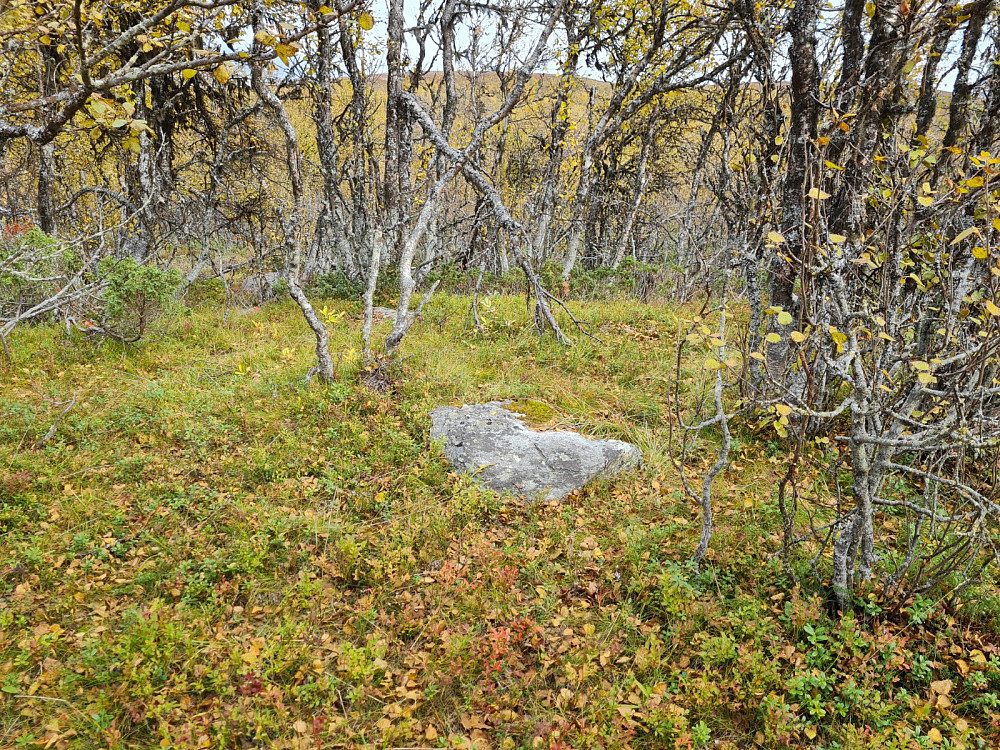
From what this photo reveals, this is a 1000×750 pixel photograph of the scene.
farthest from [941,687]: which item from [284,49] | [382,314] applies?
[382,314]

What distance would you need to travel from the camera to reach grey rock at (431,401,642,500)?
5.35 meters

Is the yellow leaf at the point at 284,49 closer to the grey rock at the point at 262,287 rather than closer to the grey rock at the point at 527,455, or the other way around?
the grey rock at the point at 527,455

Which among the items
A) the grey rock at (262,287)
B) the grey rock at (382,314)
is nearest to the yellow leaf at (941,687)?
the grey rock at (382,314)

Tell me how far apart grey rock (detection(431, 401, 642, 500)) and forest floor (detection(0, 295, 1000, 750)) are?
199 millimetres

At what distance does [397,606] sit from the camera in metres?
4.08

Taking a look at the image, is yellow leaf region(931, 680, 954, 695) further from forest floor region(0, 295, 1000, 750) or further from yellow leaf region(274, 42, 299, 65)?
yellow leaf region(274, 42, 299, 65)

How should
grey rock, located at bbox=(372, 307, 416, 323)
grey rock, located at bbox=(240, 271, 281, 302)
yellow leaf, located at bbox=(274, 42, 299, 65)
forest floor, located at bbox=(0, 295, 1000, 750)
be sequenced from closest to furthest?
yellow leaf, located at bbox=(274, 42, 299, 65)
forest floor, located at bbox=(0, 295, 1000, 750)
grey rock, located at bbox=(372, 307, 416, 323)
grey rock, located at bbox=(240, 271, 281, 302)

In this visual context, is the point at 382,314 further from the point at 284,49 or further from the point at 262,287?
the point at 284,49

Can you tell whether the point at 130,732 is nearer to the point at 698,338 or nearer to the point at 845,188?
the point at 698,338

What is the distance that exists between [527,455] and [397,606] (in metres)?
2.14

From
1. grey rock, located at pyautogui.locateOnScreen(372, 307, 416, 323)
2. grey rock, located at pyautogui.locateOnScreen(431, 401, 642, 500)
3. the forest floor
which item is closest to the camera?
the forest floor

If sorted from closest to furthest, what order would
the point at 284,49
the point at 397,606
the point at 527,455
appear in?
the point at 284,49 < the point at 397,606 < the point at 527,455

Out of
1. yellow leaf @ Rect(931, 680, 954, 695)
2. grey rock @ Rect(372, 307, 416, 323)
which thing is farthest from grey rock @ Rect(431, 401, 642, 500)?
grey rock @ Rect(372, 307, 416, 323)

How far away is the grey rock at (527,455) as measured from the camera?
535 centimetres
